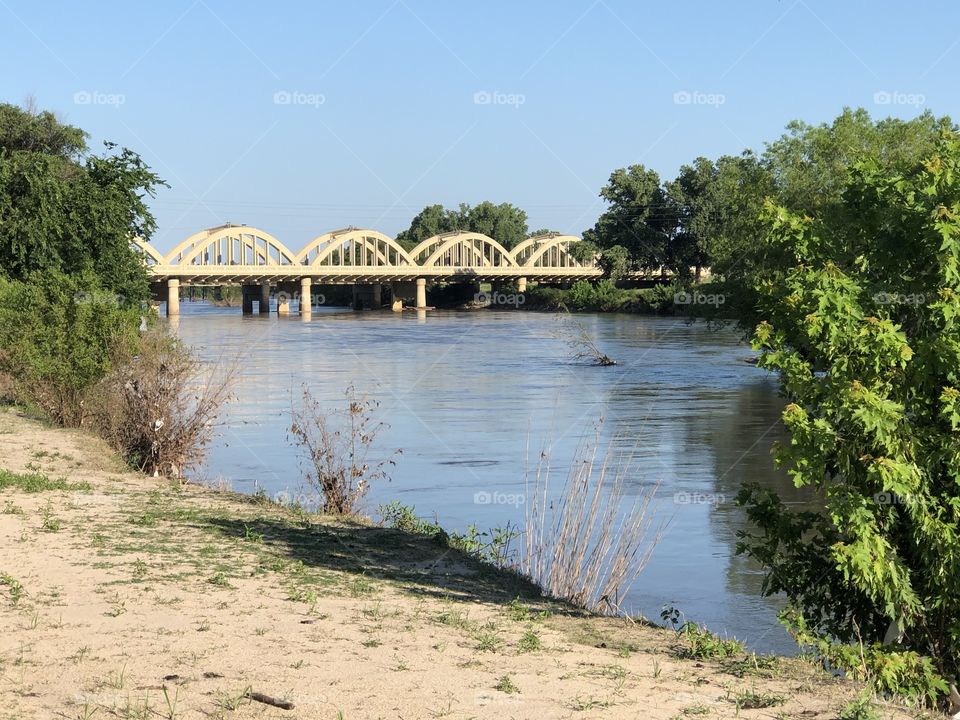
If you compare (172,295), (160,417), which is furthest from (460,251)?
(160,417)

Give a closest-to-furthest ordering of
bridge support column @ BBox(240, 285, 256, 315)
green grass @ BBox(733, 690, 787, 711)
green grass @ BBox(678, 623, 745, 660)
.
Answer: green grass @ BBox(733, 690, 787, 711), green grass @ BBox(678, 623, 745, 660), bridge support column @ BBox(240, 285, 256, 315)

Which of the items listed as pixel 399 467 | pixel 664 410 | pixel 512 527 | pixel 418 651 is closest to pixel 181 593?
pixel 418 651

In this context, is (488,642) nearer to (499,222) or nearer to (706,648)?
(706,648)

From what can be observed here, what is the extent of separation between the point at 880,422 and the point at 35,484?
31.1 ft

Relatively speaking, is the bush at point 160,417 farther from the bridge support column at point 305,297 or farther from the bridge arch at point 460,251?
the bridge arch at point 460,251

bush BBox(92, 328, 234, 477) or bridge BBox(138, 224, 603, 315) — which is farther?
bridge BBox(138, 224, 603, 315)

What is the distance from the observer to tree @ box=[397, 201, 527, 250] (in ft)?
572

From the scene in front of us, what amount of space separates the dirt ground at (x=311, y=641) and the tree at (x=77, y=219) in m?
20.4

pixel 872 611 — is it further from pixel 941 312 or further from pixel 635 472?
pixel 635 472
